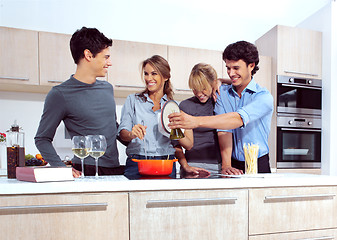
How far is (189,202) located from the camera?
1.23 m

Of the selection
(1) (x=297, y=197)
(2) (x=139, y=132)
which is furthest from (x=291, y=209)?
(2) (x=139, y=132)

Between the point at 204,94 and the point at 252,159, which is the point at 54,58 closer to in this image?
the point at 204,94

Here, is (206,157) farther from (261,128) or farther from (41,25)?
(41,25)

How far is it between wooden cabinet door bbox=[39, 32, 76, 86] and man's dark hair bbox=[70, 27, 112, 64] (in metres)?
1.09

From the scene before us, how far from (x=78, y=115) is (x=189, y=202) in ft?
2.40

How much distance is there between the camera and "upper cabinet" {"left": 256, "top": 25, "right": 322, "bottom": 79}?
3.12 metres

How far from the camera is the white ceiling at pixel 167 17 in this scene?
2840 millimetres

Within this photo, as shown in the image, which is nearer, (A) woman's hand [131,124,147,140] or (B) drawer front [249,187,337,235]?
(B) drawer front [249,187,337,235]

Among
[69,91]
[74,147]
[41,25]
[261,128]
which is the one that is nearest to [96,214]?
[74,147]

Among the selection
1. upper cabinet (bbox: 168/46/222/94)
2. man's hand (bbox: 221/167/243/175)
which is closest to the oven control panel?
upper cabinet (bbox: 168/46/222/94)

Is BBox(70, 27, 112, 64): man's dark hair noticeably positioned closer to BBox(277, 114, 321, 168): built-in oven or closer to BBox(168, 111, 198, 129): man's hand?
BBox(168, 111, 198, 129): man's hand

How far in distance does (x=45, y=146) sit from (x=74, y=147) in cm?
31

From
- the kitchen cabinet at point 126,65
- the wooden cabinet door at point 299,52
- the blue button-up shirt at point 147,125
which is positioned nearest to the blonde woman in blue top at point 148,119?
the blue button-up shirt at point 147,125

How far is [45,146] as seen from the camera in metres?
1.49
